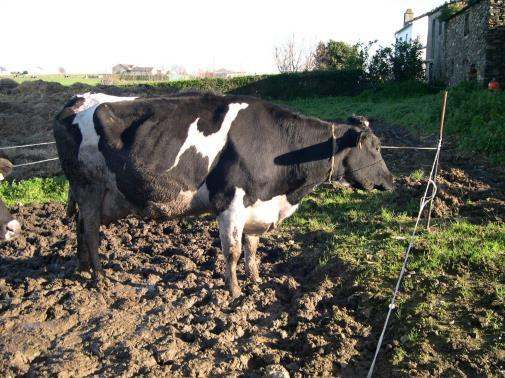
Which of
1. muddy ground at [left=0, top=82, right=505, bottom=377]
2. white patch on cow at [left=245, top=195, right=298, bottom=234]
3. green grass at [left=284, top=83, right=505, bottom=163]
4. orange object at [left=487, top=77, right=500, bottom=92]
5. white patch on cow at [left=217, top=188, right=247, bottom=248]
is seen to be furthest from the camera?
orange object at [left=487, top=77, right=500, bottom=92]

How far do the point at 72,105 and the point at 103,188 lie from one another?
3.49 feet

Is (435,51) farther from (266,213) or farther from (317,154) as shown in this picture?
(266,213)

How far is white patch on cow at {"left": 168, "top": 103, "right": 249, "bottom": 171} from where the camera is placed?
19.3 ft

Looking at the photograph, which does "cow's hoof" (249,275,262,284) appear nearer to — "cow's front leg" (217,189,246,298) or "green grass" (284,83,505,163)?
"cow's front leg" (217,189,246,298)

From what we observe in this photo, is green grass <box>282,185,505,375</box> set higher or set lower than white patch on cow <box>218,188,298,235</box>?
lower

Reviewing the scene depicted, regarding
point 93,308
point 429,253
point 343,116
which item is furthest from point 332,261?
point 343,116

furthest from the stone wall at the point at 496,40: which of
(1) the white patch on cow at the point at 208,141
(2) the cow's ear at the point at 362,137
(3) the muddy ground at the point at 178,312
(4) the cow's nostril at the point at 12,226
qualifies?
(4) the cow's nostril at the point at 12,226

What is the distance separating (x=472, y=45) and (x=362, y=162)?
22.8 m

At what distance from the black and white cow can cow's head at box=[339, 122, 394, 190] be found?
0.4 inches

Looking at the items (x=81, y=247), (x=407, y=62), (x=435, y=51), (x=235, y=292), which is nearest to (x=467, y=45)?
(x=407, y=62)

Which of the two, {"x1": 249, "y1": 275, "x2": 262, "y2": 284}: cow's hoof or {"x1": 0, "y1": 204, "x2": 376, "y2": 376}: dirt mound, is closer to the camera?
{"x1": 0, "y1": 204, "x2": 376, "y2": 376}: dirt mound

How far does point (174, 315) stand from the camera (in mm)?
5453

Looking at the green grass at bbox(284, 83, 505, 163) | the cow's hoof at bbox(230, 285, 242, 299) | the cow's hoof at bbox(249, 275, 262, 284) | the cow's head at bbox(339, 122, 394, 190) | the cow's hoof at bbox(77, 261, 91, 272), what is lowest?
the cow's hoof at bbox(249, 275, 262, 284)

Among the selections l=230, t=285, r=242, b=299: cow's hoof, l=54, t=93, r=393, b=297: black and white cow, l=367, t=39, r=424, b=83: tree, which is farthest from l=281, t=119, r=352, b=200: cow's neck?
l=367, t=39, r=424, b=83: tree
